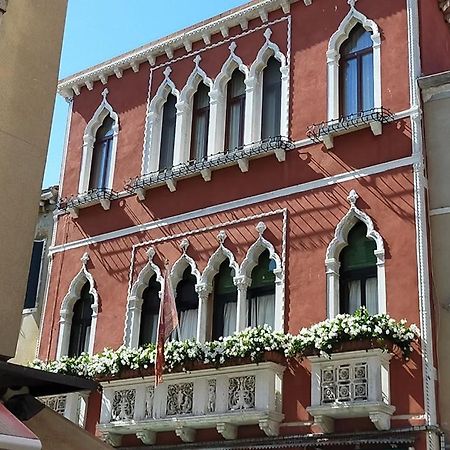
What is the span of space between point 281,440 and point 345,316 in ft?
6.63

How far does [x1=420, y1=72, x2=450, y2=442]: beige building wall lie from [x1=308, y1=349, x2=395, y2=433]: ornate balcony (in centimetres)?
80

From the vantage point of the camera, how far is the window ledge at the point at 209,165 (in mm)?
13938

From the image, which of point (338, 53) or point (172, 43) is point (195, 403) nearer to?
point (338, 53)

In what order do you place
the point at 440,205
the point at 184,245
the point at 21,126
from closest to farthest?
the point at 21,126, the point at 440,205, the point at 184,245

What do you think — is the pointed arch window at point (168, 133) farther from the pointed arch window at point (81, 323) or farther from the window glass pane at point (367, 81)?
the window glass pane at point (367, 81)

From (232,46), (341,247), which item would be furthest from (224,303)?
(232,46)

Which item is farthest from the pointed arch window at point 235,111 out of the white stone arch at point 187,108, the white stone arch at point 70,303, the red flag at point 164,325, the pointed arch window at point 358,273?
the white stone arch at point 70,303

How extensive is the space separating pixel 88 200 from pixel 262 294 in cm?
470

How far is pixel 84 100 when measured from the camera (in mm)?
17875

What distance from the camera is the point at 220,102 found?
50.4 feet

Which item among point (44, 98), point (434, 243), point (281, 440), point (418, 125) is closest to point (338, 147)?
point (418, 125)

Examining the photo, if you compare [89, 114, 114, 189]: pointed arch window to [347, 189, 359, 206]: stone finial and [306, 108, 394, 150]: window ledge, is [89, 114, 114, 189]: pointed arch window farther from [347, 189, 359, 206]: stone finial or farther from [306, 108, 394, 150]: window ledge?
[347, 189, 359, 206]: stone finial

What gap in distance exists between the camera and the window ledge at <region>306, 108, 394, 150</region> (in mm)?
12875

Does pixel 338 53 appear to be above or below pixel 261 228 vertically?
above
